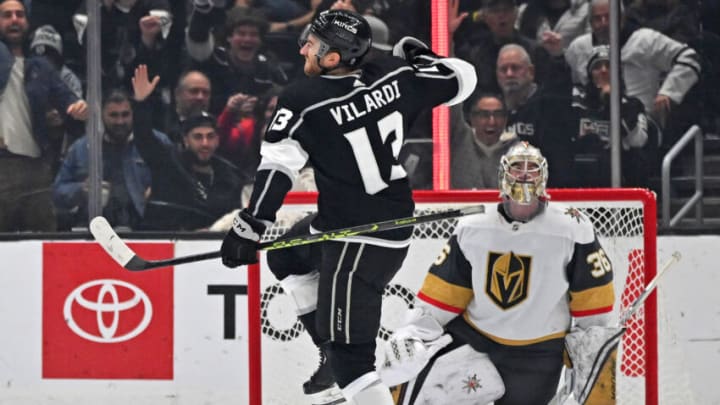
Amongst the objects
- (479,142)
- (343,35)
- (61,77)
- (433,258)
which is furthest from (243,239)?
(61,77)

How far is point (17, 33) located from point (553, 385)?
2.52 m

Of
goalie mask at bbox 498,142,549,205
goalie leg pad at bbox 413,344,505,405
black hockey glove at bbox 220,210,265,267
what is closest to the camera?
black hockey glove at bbox 220,210,265,267

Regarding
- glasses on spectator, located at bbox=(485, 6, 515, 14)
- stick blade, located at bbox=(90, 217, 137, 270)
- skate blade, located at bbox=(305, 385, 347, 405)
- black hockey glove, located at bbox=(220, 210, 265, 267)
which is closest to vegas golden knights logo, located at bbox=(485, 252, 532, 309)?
skate blade, located at bbox=(305, 385, 347, 405)

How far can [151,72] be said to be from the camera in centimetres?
545

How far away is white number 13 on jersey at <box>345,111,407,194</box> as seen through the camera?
380 centimetres

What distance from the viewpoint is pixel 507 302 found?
159 inches

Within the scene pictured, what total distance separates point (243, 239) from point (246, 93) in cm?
175

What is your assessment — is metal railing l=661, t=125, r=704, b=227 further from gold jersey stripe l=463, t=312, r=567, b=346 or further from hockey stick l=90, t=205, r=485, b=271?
hockey stick l=90, t=205, r=485, b=271

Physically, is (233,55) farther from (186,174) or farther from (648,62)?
(648,62)

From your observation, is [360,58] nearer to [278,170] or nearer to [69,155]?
[278,170]

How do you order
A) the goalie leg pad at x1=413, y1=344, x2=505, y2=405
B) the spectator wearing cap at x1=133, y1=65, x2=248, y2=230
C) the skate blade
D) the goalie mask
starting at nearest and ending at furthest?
the goalie mask → the goalie leg pad at x1=413, y1=344, x2=505, y2=405 → the skate blade → the spectator wearing cap at x1=133, y1=65, x2=248, y2=230

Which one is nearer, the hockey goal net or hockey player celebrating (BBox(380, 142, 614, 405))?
hockey player celebrating (BBox(380, 142, 614, 405))

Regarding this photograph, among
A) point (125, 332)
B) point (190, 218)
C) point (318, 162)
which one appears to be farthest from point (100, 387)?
point (318, 162)

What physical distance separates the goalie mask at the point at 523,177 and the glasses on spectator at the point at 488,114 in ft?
4.10
